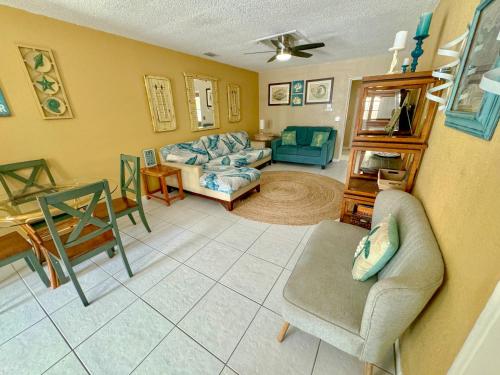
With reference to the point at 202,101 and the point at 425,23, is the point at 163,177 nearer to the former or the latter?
the point at 202,101

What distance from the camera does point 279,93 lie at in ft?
17.5

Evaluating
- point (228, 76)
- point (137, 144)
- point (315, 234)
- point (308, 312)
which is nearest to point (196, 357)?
point (308, 312)

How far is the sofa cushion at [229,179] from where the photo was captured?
2787 mm

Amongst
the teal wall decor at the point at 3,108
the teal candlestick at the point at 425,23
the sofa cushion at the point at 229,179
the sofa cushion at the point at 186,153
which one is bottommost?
the sofa cushion at the point at 229,179

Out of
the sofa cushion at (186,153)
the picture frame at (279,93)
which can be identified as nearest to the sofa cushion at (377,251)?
the sofa cushion at (186,153)

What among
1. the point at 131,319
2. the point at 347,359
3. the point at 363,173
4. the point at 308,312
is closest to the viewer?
the point at 308,312

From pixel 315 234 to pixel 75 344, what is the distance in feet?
5.81

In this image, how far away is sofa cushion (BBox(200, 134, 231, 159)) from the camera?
3.96 m

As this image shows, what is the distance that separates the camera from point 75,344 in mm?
1246

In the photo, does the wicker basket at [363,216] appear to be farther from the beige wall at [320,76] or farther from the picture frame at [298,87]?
the picture frame at [298,87]

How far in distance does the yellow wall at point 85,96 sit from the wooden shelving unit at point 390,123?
2891mm

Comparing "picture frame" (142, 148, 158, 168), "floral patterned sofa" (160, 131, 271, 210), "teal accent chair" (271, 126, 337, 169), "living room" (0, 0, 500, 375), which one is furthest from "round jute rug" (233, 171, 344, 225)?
"picture frame" (142, 148, 158, 168)

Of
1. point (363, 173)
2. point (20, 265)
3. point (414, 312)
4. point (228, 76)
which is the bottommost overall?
point (20, 265)

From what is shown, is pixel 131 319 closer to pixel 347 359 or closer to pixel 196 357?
pixel 196 357
